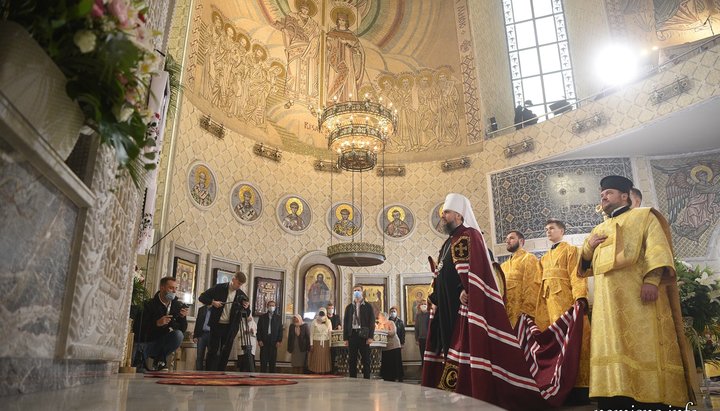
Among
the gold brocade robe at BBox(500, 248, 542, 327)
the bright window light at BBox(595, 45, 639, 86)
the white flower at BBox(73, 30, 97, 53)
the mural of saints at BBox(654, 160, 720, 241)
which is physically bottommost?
the gold brocade robe at BBox(500, 248, 542, 327)

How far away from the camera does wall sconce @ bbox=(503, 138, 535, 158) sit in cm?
1277

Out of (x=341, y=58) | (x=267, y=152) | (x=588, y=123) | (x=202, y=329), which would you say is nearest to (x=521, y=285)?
(x=202, y=329)

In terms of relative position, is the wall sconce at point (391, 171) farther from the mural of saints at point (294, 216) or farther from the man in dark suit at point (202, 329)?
the man in dark suit at point (202, 329)

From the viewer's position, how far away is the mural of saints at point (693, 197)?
10.9 m

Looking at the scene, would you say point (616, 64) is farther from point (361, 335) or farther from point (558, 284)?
point (361, 335)

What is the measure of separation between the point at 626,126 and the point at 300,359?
9.27 metres

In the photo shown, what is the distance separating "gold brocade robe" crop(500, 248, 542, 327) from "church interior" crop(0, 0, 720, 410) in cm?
405

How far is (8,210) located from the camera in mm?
1515

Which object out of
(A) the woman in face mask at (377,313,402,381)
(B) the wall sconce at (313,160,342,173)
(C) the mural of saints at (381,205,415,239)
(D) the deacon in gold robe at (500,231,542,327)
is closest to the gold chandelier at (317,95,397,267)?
(A) the woman in face mask at (377,313,402,381)

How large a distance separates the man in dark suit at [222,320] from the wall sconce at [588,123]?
874 cm

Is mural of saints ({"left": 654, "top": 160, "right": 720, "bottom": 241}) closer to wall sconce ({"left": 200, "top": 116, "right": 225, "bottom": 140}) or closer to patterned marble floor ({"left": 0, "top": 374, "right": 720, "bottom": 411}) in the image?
wall sconce ({"left": 200, "top": 116, "right": 225, "bottom": 140})

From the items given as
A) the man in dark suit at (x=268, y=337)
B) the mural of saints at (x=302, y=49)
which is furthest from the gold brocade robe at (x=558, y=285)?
the mural of saints at (x=302, y=49)

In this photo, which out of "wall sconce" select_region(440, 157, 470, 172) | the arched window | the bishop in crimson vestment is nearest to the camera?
the bishop in crimson vestment

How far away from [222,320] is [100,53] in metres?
7.02
